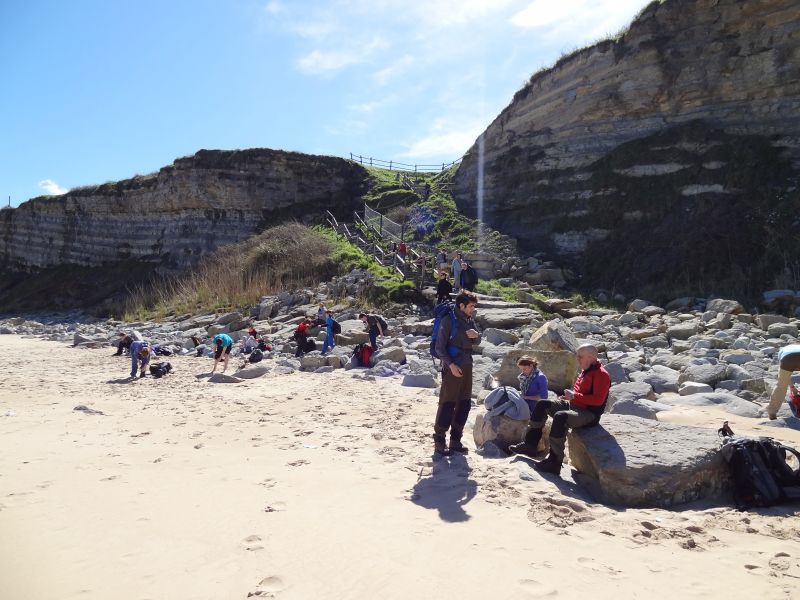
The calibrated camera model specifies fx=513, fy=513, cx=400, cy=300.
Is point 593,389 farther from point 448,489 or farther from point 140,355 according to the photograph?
point 140,355

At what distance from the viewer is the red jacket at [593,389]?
4574 mm

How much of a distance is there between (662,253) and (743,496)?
14669 millimetres

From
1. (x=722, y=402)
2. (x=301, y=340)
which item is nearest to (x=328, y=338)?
(x=301, y=340)

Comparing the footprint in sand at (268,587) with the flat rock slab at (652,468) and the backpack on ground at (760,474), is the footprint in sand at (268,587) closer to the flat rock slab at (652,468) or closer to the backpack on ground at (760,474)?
the flat rock slab at (652,468)

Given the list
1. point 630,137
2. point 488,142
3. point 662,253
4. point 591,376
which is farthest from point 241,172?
point 591,376

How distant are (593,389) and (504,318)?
8637 millimetres

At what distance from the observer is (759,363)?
824 centimetres

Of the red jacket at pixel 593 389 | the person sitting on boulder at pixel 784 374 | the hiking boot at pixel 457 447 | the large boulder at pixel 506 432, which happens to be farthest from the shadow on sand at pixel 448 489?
the person sitting on boulder at pixel 784 374

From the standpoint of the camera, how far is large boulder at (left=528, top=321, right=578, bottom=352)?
787 cm

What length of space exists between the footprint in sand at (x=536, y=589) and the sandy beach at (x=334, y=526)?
0.01 metres

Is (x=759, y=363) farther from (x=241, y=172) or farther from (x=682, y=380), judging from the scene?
(x=241, y=172)

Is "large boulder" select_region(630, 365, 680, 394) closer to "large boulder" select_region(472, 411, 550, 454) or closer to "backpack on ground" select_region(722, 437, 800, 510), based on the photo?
"large boulder" select_region(472, 411, 550, 454)

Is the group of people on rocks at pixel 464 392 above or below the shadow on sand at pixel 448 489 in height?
above

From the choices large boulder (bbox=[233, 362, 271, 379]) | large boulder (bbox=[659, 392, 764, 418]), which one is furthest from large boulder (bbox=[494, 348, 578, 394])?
large boulder (bbox=[233, 362, 271, 379])
